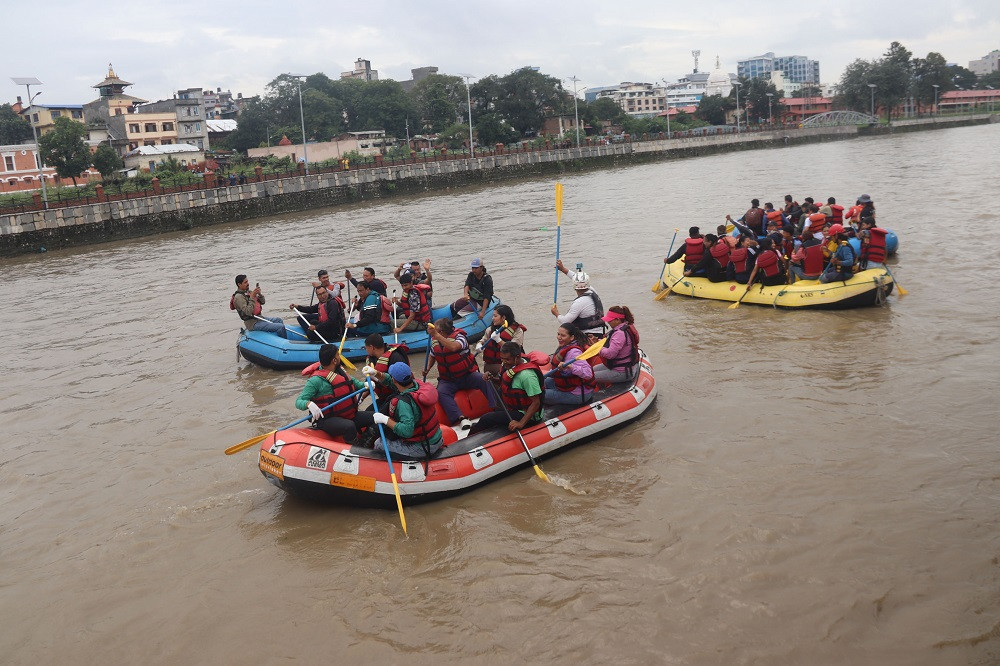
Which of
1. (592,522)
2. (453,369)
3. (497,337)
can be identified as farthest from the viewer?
(497,337)

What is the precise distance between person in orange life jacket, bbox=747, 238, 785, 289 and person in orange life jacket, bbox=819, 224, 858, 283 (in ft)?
2.18

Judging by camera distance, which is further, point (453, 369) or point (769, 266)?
point (769, 266)

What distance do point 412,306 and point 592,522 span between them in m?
5.42

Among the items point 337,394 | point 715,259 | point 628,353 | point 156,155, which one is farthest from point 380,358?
point 156,155

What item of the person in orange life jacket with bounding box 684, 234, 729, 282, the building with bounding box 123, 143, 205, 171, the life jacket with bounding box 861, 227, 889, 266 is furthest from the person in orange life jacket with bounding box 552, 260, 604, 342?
the building with bounding box 123, 143, 205, 171

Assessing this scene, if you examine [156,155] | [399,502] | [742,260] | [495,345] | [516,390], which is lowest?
[399,502]

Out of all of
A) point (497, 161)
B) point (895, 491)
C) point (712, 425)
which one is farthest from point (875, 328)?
point (497, 161)

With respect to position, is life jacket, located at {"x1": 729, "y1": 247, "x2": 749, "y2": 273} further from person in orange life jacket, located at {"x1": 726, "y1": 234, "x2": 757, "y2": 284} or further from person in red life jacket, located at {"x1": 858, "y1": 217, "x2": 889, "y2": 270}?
person in red life jacket, located at {"x1": 858, "y1": 217, "x2": 889, "y2": 270}

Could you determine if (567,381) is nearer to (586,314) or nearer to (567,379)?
(567,379)

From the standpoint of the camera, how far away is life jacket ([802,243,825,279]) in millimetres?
12977

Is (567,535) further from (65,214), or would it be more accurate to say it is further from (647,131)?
(647,131)

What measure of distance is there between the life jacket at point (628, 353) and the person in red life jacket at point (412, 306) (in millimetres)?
3384

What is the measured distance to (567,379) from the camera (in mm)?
8195

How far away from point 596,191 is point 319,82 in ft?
191
